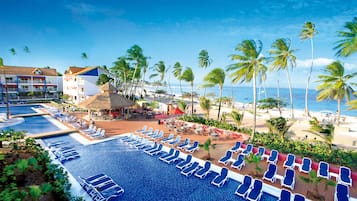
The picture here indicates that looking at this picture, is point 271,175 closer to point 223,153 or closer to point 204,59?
point 223,153

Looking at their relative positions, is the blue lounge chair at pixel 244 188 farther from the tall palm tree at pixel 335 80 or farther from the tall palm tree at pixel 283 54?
the tall palm tree at pixel 283 54

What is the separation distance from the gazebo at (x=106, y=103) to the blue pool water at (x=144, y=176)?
899 centimetres

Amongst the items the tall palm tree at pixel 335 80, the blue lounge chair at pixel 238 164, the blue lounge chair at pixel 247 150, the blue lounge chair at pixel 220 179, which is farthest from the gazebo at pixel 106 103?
the tall palm tree at pixel 335 80

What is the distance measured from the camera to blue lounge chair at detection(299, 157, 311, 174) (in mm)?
9148

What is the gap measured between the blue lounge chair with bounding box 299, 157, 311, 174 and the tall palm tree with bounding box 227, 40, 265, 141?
379cm

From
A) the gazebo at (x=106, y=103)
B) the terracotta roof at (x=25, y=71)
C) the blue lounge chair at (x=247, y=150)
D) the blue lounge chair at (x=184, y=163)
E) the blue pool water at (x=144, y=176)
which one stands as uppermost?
the terracotta roof at (x=25, y=71)

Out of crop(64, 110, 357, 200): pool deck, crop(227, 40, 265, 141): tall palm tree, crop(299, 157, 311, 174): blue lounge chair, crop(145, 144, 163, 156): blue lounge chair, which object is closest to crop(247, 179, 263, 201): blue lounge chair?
crop(64, 110, 357, 200): pool deck

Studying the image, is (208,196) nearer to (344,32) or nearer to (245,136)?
(245,136)

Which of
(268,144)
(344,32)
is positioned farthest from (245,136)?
(344,32)

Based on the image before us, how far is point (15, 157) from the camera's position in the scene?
8211 mm

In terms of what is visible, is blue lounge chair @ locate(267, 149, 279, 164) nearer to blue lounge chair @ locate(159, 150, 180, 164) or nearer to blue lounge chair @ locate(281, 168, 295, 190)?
blue lounge chair @ locate(281, 168, 295, 190)

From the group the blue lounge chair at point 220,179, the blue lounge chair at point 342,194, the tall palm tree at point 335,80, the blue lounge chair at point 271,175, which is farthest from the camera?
the tall palm tree at point 335,80

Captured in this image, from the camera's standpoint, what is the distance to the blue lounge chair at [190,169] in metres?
9.14

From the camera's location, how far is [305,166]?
30.7 ft
